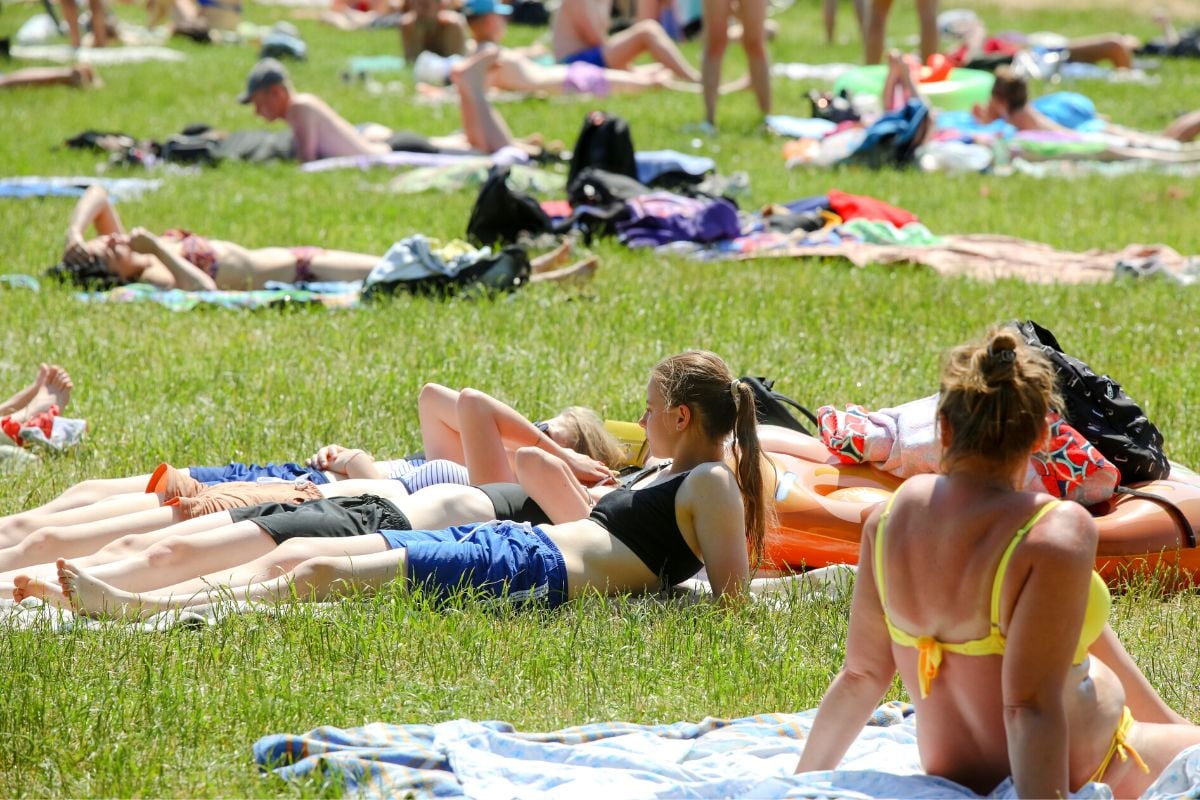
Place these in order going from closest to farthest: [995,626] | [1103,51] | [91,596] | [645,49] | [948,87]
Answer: [995,626] → [91,596] → [948,87] → [645,49] → [1103,51]

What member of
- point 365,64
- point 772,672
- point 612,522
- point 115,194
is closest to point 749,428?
point 612,522

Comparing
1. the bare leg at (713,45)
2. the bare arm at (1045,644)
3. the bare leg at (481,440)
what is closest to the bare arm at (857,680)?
the bare arm at (1045,644)

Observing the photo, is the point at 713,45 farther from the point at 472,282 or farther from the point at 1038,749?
the point at 1038,749

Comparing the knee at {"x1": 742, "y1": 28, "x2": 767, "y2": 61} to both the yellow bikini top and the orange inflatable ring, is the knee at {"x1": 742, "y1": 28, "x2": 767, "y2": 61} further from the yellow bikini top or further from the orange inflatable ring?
the yellow bikini top

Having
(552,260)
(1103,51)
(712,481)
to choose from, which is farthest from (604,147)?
(1103,51)

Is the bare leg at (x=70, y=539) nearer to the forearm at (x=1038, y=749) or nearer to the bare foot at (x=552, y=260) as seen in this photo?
the forearm at (x=1038, y=749)

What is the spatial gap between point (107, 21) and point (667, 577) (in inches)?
817

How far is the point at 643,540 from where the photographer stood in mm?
4543

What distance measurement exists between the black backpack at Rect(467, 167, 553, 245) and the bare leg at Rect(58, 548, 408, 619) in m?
5.11

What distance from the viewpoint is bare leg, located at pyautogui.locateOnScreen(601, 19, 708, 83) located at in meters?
17.0

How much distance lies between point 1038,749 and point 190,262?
6.86 meters

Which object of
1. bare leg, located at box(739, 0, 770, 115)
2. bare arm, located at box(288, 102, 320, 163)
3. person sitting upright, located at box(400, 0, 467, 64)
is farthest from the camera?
person sitting upright, located at box(400, 0, 467, 64)

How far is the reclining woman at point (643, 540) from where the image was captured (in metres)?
4.32

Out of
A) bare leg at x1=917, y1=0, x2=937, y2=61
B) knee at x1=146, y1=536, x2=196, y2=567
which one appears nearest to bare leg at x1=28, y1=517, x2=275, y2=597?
knee at x1=146, y1=536, x2=196, y2=567
